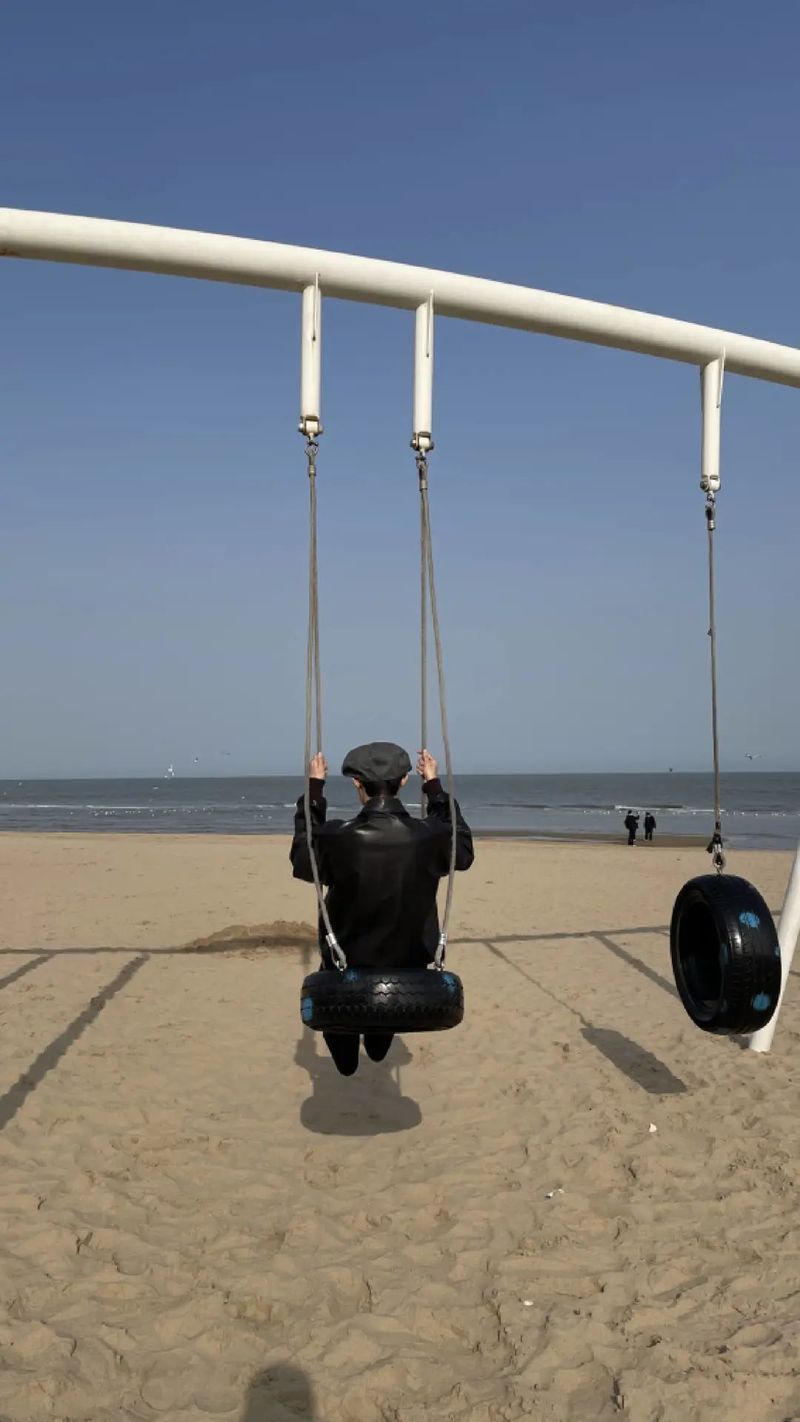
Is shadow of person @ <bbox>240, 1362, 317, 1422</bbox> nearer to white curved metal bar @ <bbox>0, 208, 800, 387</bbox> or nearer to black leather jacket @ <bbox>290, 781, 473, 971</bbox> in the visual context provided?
black leather jacket @ <bbox>290, 781, 473, 971</bbox>

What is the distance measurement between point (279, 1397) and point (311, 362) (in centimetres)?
420

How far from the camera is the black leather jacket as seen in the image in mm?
3898

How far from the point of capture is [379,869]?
153 inches

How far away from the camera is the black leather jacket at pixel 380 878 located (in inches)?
153

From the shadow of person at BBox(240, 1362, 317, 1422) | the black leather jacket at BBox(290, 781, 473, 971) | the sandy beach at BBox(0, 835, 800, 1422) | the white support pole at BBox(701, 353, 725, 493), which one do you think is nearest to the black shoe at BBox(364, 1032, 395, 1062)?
the black leather jacket at BBox(290, 781, 473, 971)

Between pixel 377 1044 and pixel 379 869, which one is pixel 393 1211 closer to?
pixel 377 1044

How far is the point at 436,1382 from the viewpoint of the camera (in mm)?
3146

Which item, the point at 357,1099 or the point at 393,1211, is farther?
the point at 357,1099

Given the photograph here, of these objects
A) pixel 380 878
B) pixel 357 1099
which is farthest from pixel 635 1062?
pixel 380 878

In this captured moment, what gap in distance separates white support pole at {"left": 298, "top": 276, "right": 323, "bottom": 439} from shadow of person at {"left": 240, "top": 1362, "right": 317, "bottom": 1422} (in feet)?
12.5

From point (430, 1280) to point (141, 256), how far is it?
4.68 metres

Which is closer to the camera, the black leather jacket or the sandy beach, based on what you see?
the sandy beach

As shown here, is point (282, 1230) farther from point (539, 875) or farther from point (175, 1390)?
point (539, 875)

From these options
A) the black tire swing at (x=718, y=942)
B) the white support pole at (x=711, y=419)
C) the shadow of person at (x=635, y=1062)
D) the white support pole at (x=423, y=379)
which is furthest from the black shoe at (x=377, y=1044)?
the white support pole at (x=711, y=419)
